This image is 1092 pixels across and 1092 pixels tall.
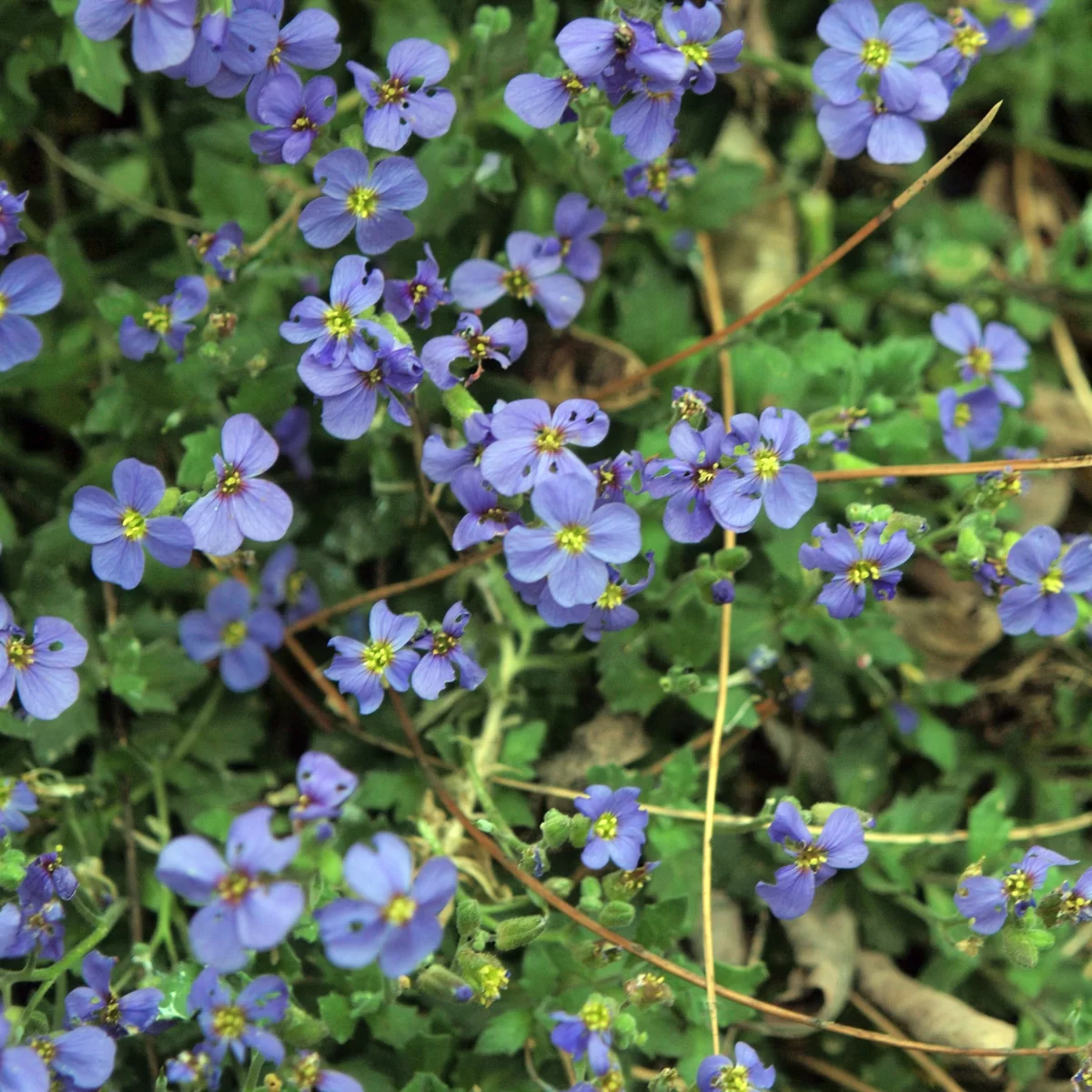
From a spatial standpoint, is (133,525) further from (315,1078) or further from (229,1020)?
(315,1078)

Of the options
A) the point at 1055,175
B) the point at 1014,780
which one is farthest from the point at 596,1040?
the point at 1055,175

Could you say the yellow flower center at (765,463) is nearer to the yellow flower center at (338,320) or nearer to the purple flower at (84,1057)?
the yellow flower center at (338,320)

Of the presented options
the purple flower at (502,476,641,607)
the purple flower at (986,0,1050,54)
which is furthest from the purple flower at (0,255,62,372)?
the purple flower at (986,0,1050,54)

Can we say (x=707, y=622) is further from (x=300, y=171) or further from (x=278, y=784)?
(x=300, y=171)

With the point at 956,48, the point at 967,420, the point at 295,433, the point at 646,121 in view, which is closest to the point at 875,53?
the point at 956,48

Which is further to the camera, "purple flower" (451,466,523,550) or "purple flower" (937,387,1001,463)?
"purple flower" (937,387,1001,463)

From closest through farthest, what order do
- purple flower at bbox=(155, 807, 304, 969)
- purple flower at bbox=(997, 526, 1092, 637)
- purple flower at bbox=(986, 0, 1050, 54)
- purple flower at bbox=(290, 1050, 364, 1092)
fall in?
purple flower at bbox=(155, 807, 304, 969) → purple flower at bbox=(290, 1050, 364, 1092) → purple flower at bbox=(997, 526, 1092, 637) → purple flower at bbox=(986, 0, 1050, 54)

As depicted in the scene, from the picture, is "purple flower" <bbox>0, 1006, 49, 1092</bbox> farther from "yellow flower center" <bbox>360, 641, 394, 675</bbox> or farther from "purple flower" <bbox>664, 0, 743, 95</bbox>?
"purple flower" <bbox>664, 0, 743, 95</bbox>
